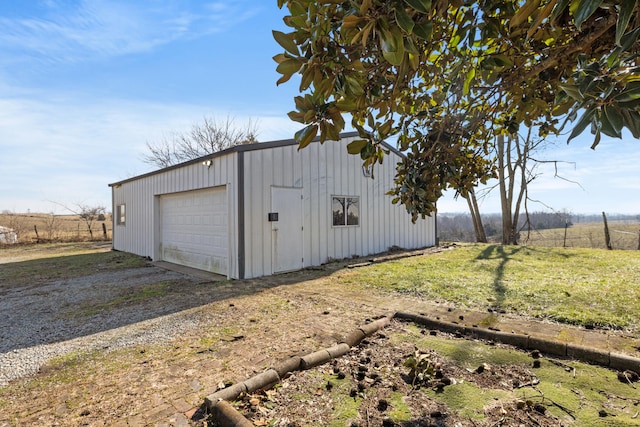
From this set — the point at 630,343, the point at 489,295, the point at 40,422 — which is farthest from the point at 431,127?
the point at 40,422

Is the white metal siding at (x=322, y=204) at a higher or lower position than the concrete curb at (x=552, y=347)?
higher

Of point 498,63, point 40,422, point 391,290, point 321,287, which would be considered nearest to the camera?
point 498,63

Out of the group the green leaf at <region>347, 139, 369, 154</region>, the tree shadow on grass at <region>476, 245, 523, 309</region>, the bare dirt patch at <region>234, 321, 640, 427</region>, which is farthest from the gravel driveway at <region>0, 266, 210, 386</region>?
the tree shadow on grass at <region>476, 245, 523, 309</region>

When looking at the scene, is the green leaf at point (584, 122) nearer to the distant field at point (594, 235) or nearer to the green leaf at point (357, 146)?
the green leaf at point (357, 146)

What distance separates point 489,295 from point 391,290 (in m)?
1.44

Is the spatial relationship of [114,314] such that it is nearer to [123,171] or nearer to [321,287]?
[321,287]

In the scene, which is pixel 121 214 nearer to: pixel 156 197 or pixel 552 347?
pixel 156 197

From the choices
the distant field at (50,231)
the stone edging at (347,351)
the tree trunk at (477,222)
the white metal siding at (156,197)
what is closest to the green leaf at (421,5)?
the stone edging at (347,351)

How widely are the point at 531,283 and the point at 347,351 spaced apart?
4063 mm

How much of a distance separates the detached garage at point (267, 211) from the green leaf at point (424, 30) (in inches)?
192

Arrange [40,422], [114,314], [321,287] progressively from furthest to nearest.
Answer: [321,287]
[114,314]
[40,422]

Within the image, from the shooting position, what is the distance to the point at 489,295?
457cm

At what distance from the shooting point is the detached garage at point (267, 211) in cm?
686

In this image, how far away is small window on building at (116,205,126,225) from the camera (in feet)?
42.4
